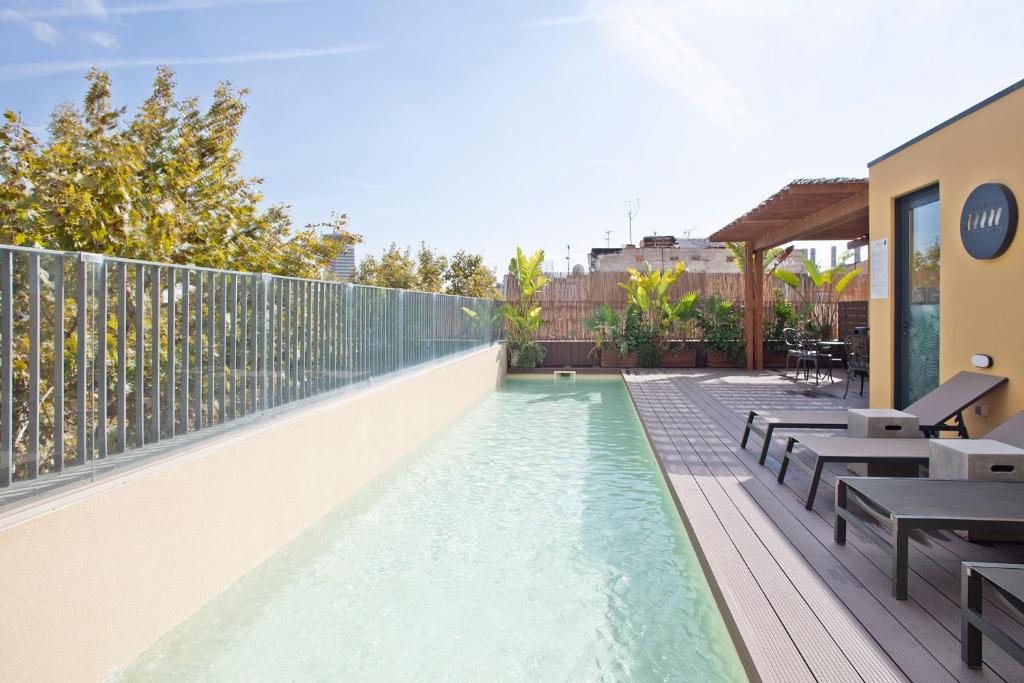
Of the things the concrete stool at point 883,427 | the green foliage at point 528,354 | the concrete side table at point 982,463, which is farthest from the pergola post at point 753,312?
the concrete side table at point 982,463

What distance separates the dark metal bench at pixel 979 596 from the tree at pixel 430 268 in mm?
19241

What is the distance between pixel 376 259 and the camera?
23.4 m

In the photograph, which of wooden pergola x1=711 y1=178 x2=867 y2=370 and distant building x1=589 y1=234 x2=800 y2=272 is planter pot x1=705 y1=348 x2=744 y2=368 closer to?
wooden pergola x1=711 y1=178 x2=867 y2=370

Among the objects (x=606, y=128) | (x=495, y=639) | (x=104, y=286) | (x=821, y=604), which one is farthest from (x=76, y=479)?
(x=606, y=128)

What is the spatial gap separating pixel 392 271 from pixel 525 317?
18.5 feet

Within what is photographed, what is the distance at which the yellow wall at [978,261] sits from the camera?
4.78 meters

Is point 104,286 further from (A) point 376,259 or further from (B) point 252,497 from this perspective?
(A) point 376,259

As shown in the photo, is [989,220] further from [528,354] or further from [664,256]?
[664,256]

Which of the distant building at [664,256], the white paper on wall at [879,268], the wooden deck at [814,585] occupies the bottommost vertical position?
the wooden deck at [814,585]

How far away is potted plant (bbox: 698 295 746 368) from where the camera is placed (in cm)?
1530

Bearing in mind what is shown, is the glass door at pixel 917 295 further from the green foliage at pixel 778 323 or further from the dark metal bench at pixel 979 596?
the green foliage at pixel 778 323

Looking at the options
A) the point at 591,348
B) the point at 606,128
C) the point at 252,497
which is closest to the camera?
the point at 252,497

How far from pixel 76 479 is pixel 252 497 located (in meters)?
1.31

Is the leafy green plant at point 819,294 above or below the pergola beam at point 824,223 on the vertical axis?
below
